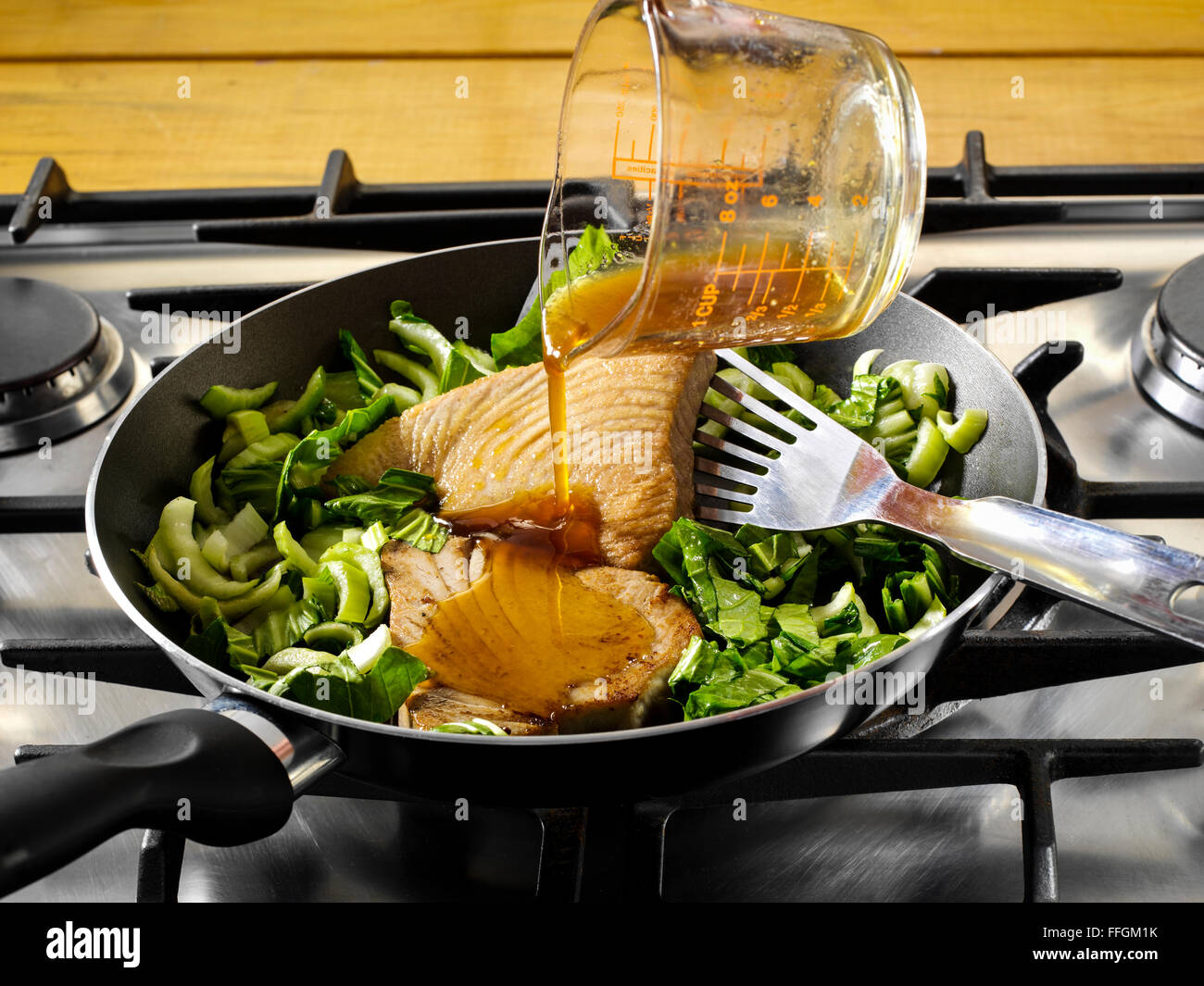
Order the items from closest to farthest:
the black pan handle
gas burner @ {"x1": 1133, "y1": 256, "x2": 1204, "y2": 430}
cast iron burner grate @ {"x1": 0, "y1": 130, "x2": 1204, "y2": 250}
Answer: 1. the black pan handle
2. gas burner @ {"x1": 1133, "y1": 256, "x2": 1204, "y2": 430}
3. cast iron burner grate @ {"x1": 0, "y1": 130, "x2": 1204, "y2": 250}

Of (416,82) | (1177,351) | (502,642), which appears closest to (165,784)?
(502,642)

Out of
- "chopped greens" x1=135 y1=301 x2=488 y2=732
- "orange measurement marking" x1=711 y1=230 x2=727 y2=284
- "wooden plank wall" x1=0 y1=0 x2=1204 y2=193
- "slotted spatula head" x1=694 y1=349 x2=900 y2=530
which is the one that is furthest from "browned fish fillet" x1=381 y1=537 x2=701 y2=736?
"wooden plank wall" x1=0 y1=0 x2=1204 y2=193

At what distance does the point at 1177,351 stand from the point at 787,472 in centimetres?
57

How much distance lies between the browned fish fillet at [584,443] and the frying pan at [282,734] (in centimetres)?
19

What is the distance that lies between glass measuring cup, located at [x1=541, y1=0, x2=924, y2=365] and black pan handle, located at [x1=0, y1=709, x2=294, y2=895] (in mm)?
434

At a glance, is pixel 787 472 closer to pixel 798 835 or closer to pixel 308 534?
pixel 798 835

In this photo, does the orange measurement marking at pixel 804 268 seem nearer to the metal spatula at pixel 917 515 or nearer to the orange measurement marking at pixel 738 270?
the orange measurement marking at pixel 738 270

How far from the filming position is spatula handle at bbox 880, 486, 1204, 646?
902mm

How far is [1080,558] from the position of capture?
3.13 feet

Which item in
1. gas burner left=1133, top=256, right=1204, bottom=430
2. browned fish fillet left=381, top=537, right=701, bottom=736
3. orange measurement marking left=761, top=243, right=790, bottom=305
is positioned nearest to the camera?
orange measurement marking left=761, top=243, right=790, bottom=305

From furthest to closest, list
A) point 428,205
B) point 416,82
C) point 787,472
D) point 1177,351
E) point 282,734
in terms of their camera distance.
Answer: point 416,82, point 428,205, point 1177,351, point 787,472, point 282,734

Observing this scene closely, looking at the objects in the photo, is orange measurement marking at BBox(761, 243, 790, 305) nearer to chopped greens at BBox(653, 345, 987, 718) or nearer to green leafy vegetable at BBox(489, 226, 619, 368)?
green leafy vegetable at BBox(489, 226, 619, 368)

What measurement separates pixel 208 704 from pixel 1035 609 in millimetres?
803
